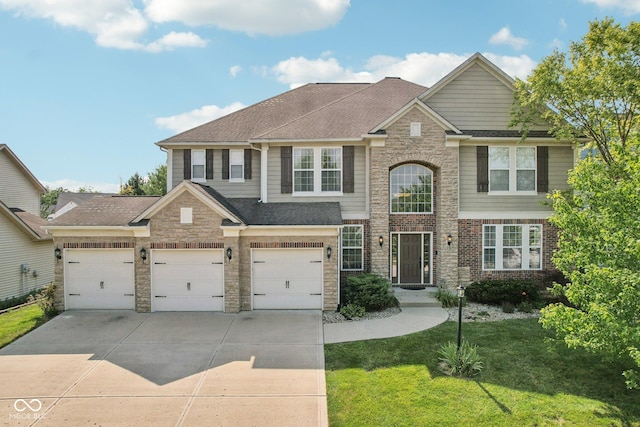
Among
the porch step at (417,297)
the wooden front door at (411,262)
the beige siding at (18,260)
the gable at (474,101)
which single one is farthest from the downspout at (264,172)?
the beige siding at (18,260)

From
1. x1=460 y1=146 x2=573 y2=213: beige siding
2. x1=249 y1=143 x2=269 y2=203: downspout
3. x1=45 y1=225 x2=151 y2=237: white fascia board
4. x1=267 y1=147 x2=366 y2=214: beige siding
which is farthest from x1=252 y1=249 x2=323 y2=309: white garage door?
x1=460 y1=146 x2=573 y2=213: beige siding

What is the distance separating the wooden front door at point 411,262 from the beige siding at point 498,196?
2351mm

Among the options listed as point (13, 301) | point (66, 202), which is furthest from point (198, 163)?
point (66, 202)

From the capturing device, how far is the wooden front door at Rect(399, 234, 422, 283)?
15.2 metres

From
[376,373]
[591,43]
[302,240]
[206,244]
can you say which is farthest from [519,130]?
[206,244]

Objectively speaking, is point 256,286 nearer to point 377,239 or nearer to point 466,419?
point 377,239

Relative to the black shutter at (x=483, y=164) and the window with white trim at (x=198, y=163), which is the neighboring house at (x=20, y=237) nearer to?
the window with white trim at (x=198, y=163)

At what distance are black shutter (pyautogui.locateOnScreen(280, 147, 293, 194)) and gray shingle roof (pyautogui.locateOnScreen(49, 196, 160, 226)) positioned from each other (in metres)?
5.09

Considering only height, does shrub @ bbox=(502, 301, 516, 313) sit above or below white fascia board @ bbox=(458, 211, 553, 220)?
below

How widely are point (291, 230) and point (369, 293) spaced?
3.38 meters

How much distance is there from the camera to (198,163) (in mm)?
15648

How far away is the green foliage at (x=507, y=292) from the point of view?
1334 cm

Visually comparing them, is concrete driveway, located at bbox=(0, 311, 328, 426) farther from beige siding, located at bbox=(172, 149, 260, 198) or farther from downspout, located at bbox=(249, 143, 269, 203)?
beige siding, located at bbox=(172, 149, 260, 198)

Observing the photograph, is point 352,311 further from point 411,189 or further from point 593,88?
point 593,88
